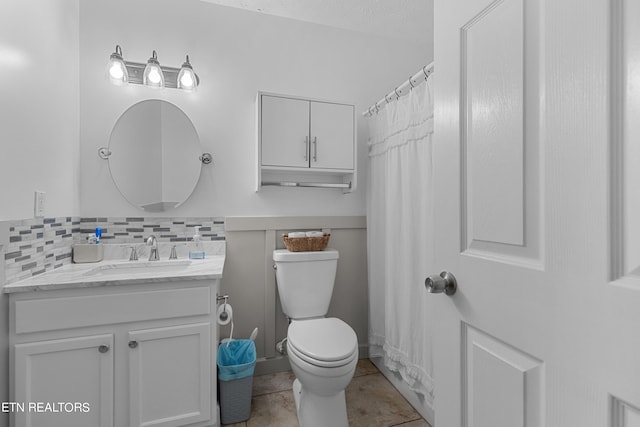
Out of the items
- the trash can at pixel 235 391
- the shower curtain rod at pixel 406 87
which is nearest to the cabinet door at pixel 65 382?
the trash can at pixel 235 391

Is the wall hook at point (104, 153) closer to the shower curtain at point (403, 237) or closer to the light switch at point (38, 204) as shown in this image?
the light switch at point (38, 204)

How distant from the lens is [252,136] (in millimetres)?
2074

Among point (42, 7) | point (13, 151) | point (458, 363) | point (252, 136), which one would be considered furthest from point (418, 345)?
point (42, 7)

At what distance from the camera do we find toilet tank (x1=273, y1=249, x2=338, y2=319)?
6.24 feet

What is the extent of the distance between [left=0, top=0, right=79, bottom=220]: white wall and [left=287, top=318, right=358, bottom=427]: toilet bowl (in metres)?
1.37

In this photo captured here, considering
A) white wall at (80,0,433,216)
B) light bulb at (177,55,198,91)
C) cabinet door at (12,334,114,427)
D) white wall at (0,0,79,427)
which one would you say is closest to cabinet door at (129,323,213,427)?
cabinet door at (12,334,114,427)

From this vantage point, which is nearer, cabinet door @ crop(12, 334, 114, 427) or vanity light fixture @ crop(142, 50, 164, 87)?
cabinet door @ crop(12, 334, 114, 427)

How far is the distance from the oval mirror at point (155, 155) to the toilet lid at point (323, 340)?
43.5 inches

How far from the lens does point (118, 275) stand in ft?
4.97

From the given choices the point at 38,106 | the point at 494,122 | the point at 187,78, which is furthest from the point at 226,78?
the point at 494,122

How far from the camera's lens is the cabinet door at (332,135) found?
79.0 inches

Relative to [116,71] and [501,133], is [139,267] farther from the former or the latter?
[501,133]

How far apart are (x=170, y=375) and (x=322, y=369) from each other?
71 cm

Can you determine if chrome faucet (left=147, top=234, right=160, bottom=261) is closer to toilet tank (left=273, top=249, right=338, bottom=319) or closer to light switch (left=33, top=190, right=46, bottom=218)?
light switch (left=33, top=190, right=46, bottom=218)
